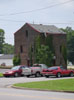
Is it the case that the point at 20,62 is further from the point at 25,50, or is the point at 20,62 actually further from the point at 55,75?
the point at 55,75

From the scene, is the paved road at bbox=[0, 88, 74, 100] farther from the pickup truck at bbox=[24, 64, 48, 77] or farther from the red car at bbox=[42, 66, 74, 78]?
the pickup truck at bbox=[24, 64, 48, 77]

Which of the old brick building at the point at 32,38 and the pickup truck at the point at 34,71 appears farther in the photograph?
the old brick building at the point at 32,38

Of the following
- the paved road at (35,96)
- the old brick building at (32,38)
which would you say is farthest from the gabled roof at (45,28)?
the paved road at (35,96)

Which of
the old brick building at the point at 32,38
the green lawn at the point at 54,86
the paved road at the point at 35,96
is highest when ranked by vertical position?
the old brick building at the point at 32,38

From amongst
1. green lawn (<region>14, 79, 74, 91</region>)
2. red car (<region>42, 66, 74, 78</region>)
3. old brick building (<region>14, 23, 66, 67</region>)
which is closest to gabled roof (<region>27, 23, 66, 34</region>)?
old brick building (<region>14, 23, 66, 67</region>)

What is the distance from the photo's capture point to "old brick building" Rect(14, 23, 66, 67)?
7269 centimetres

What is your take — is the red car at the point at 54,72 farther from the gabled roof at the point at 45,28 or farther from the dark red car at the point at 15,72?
the gabled roof at the point at 45,28

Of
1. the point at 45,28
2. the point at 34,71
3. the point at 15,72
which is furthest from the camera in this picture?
the point at 45,28

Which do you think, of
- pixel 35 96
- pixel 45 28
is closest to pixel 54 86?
pixel 35 96

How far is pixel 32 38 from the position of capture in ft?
239

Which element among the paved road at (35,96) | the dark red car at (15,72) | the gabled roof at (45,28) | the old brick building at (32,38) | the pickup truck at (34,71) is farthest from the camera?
the gabled roof at (45,28)

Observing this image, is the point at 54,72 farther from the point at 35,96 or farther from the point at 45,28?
the point at 45,28

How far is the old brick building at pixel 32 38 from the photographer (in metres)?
72.7

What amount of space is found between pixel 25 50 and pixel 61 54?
312 inches
